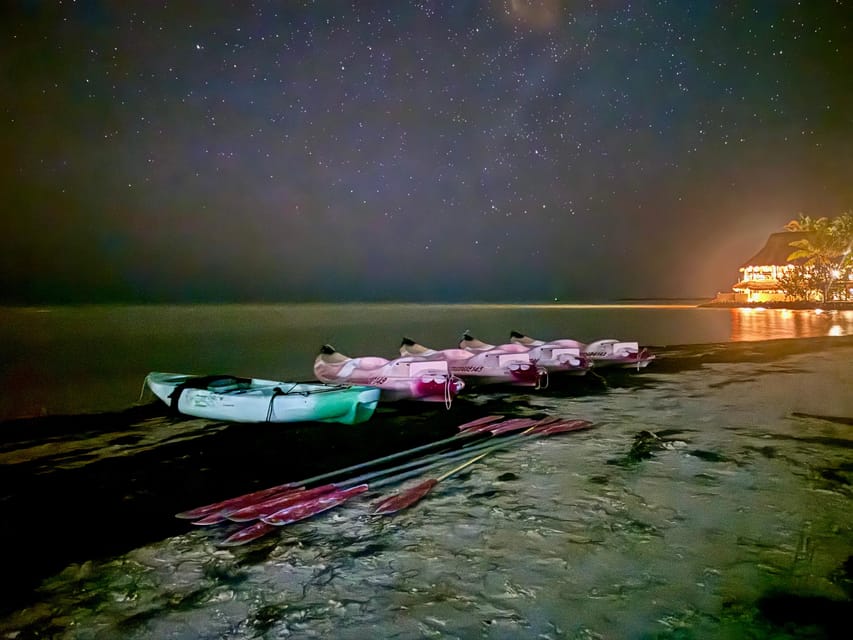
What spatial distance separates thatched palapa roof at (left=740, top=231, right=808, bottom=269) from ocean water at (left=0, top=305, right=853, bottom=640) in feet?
254

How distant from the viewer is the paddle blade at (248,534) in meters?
6.05

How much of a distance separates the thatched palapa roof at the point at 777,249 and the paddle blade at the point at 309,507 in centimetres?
8678

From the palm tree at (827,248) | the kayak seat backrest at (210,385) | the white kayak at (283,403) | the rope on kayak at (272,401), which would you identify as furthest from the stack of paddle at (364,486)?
the palm tree at (827,248)

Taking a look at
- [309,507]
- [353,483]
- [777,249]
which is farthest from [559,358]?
[777,249]

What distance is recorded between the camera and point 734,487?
7.34 m

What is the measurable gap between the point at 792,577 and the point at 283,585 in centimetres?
494

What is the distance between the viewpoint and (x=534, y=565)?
17.5 feet

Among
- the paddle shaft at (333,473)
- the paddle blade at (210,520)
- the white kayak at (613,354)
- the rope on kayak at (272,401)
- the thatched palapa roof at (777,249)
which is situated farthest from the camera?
the thatched palapa roof at (777,249)

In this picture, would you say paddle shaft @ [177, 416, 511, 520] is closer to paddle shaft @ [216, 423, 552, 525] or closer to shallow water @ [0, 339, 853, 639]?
paddle shaft @ [216, 423, 552, 525]

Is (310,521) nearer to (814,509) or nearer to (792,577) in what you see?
(792,577)

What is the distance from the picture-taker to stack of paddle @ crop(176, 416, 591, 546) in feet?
21.9

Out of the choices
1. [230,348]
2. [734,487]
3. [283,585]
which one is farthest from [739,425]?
[230,348]

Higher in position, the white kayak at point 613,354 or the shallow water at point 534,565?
the white kayak at point 613,354

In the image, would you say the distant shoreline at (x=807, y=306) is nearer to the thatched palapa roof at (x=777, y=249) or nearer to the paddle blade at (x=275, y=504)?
the thatched palapa roof at (x=777, y=249)
